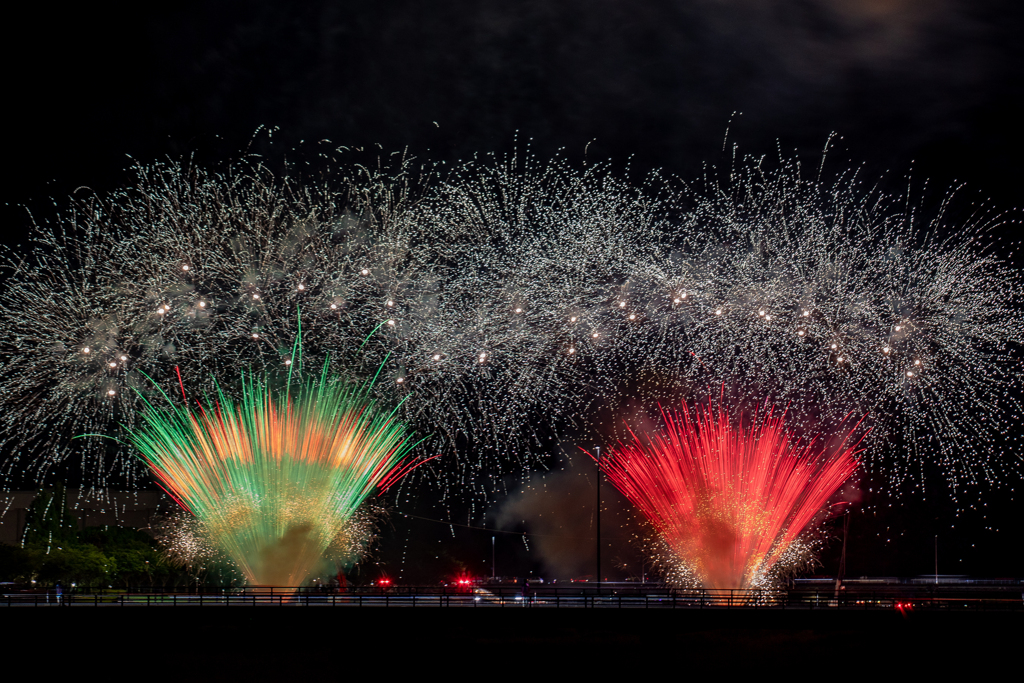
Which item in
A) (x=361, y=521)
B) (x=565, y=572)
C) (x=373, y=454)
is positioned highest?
(x=373, y=454)

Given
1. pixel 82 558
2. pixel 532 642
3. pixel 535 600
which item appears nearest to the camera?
pixel 532 642

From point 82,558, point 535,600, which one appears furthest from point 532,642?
point 82,558

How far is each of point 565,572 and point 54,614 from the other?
64.0 meters

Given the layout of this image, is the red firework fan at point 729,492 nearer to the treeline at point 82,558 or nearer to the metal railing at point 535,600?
the metal railing at point 535,600

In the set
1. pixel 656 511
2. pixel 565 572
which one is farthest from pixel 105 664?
pixel 565 572

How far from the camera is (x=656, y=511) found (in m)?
39.9

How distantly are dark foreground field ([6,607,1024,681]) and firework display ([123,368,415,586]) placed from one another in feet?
20.3

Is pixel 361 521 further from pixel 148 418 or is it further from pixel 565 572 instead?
pixel 565 572

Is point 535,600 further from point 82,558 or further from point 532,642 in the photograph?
point 82,558

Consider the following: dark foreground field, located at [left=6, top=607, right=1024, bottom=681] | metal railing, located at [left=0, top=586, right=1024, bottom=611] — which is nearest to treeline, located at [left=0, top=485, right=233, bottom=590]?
metal railing, located at [left=0, top=586, right=1024, bottom=611]

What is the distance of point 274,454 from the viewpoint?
37562 mm

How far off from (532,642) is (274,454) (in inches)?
536

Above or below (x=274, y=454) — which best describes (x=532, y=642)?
below

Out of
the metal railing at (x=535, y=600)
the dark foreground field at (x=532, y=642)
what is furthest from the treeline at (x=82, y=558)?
the dark foreground field at (x=532, y=642)
